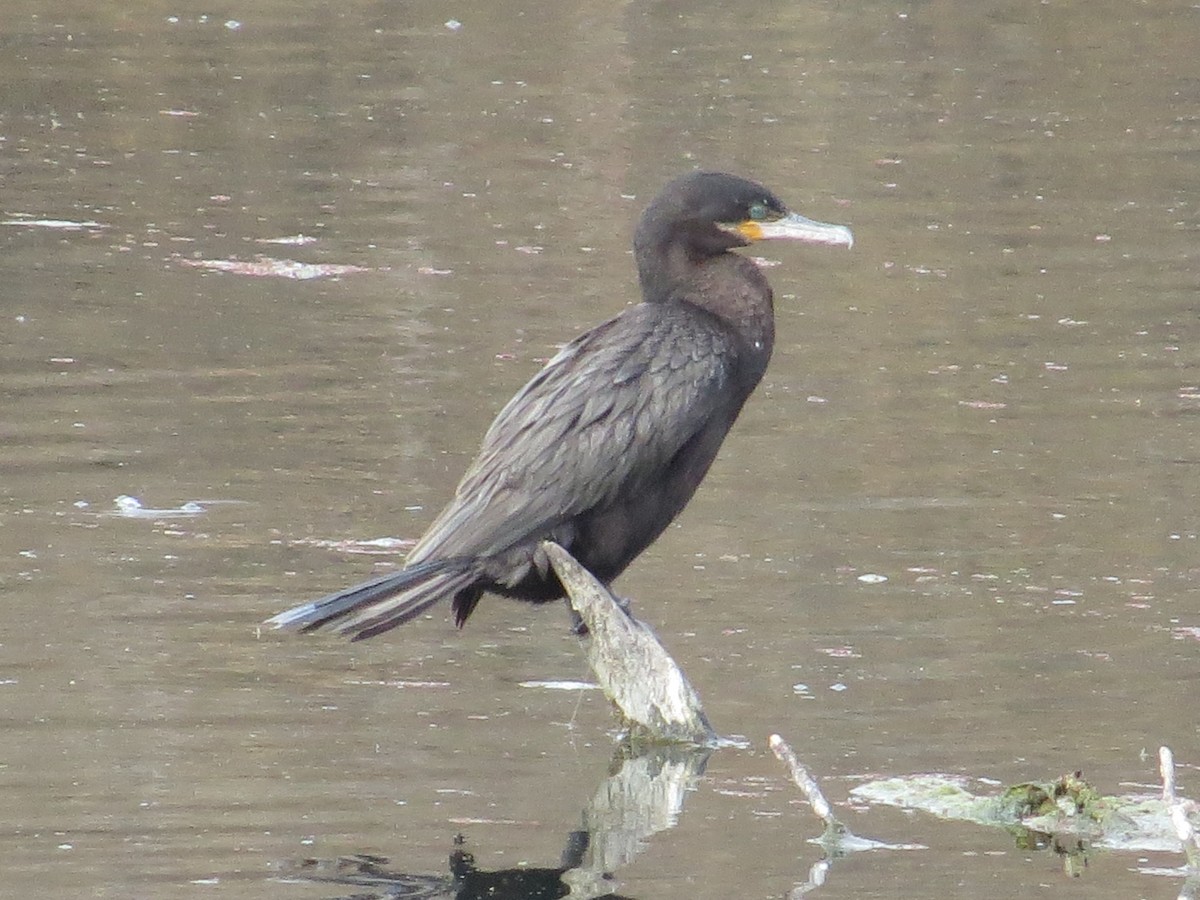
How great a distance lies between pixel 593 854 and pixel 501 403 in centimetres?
404

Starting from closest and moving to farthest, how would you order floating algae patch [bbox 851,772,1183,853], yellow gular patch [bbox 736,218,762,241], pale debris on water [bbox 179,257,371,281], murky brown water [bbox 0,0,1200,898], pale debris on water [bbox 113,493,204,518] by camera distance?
floating algae patch [bbox 851,772,1183,853] < murky brown water [bbox 0,0,1200,898] < yellow gular patch [bbox 736,218,762,241] < pale debris on water [bbox 113,493,204,518] < pale debris on water [bbox 179,257,371,281]

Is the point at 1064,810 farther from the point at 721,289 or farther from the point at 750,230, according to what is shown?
the point at 750,230

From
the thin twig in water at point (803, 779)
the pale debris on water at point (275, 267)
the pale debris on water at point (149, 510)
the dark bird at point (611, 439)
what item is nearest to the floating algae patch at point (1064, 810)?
the thin twig in water at point (803, 779)

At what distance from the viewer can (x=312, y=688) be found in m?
6.26

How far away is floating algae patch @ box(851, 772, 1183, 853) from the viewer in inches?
206

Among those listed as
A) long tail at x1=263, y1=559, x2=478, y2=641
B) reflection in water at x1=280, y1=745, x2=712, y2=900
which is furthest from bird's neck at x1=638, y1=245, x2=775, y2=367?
reflection in water at x1=280, y1=745, x2=712, y2=900

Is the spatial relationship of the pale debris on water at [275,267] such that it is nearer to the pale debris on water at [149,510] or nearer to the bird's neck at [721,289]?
the pale debris on water at [149,510]

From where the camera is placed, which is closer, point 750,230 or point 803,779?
point 803,779

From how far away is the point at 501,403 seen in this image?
9.16 metres

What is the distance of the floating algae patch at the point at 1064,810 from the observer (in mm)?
5227

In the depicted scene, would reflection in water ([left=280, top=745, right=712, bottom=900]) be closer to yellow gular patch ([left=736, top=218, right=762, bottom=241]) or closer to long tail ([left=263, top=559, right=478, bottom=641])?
long tail ([left=263, top=559, right=478, bottom=641])

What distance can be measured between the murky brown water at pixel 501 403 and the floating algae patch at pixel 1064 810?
0.27 ft

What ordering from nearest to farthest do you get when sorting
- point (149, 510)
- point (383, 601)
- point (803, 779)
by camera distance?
1. point (803, 779)
2. point (383, 601)
3. point (149, 510)

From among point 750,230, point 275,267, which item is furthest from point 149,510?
point 275,267
